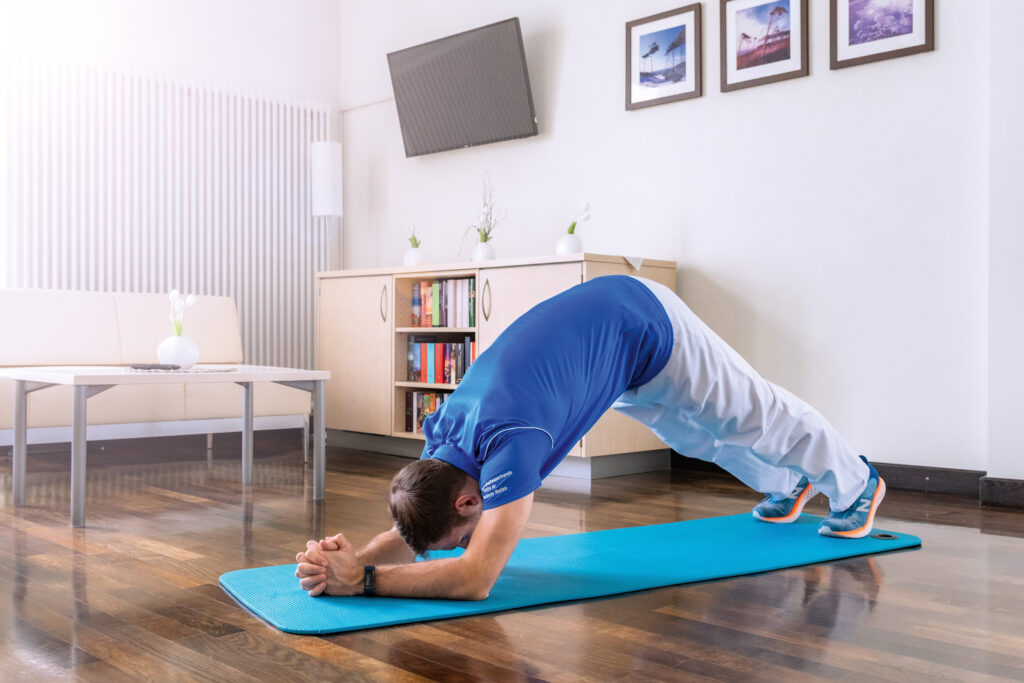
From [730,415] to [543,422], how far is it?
2.27 ft

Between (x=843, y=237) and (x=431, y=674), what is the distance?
3.02m

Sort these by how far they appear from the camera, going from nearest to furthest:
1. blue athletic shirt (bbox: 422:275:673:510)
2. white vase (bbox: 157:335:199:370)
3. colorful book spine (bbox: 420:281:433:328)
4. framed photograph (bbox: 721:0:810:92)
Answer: blue athletic shirt (bbox: 422:275:673:510) < white vase (bbox: 157:335:199:370) < framed photograph (bbox: 721:0:810:92) < colorful book spine (bbox: 420:281:433:328)

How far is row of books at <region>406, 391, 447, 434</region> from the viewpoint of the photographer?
480cm

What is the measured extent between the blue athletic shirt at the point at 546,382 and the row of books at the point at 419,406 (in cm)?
256

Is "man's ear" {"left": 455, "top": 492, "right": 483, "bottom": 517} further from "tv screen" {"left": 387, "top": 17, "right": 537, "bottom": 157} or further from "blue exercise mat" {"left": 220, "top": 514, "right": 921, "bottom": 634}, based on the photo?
"tv screen" {"left": 387, "top": 17, "right": 537, "bottom": 157}

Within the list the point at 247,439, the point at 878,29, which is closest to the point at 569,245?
the point at 878,29

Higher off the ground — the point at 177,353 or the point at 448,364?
the point at 177,353

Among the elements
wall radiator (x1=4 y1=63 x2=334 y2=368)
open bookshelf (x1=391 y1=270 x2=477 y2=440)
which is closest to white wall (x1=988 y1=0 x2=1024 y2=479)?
open bookshelf (x1=391 y1=270 x2=477 y2=440)

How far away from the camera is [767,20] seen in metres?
4.23

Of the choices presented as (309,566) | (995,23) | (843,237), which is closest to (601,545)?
(309,566)

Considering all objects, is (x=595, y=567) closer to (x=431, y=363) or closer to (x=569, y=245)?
(x=569, y=245)

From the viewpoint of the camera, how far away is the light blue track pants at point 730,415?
2295 millimetres

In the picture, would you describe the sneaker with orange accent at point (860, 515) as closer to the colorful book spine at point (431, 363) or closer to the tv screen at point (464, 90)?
the colorful book spine at point (431, 363)

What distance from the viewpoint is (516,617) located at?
6.35 ft
